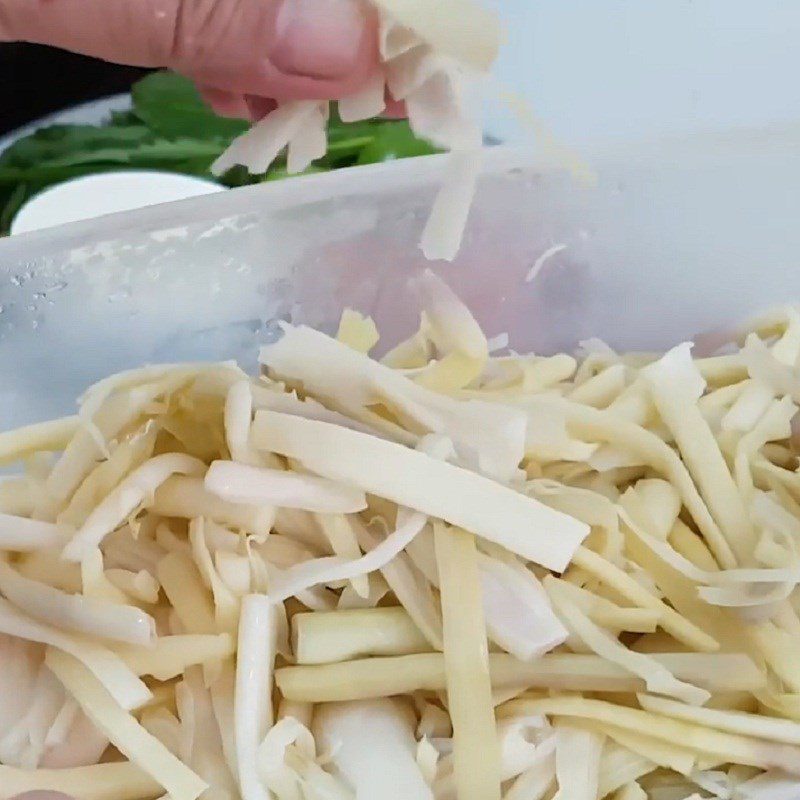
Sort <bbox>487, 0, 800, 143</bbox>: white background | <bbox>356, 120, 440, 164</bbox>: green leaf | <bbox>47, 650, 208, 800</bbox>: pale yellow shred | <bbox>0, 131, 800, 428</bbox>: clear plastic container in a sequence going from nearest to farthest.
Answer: <bbox>47, 650, 208, 800</bbox>: pale yellow shred < <bbox>0, 131, 800, 428</bbox>: clear plastic container < <bbox>356, 120, 440, 164</bbox>: green leaf < <bbox>487, 0, 800, 143</bbox>: white background

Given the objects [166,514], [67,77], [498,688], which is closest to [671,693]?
[498,688]

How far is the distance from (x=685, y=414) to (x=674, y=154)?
19 cm

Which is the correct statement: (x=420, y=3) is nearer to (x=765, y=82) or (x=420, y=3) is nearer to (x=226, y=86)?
(x=226, y=86)

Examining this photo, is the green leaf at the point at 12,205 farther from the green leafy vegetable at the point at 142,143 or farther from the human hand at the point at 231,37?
the human hand at the point at 231,37

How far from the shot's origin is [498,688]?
0.30m

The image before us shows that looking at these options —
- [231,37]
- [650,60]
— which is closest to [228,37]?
[231,37]

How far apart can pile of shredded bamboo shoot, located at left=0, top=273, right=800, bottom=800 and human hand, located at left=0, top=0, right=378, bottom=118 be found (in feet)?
0.34

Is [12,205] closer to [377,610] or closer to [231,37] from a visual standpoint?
[231,37]

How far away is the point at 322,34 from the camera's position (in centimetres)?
31

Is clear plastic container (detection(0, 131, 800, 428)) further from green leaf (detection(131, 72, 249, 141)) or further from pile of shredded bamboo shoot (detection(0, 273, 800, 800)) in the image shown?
green leaf (detection(131, 72, 249, 141))

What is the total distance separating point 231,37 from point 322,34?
0.05m

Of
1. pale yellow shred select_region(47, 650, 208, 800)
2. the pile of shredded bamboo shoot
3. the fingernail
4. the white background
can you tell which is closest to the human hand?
the fingernail

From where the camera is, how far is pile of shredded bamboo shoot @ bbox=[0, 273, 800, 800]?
29cm

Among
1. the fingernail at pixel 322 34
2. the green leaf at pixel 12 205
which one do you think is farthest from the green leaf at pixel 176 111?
the fingernail at pixel 322 34
